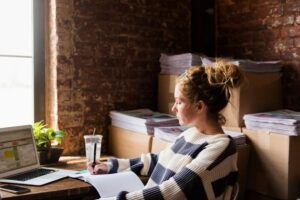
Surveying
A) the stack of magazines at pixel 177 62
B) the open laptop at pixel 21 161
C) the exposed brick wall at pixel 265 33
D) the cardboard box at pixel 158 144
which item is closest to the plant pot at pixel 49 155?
the open laptop at pixel 21 161

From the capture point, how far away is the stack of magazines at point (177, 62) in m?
2.70

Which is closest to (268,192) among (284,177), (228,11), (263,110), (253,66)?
(284,177)

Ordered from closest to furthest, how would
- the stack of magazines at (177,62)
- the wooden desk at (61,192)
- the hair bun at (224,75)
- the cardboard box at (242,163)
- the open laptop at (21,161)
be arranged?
the hair bun at (224,75) < the wooden desk at (61,192) < the open laptop at (21,161) < the cardboard box at (242,163) < the stack of magazines at (177,62)

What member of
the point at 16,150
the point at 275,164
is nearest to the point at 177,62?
the point at 275,164

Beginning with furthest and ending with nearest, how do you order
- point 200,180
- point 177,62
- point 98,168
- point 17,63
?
point 177,62 < point 17,63 < point 98,168 < point 200,180

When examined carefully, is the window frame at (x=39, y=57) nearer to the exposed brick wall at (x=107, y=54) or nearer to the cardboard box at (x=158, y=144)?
the exposed brick wall at (x=107, y=54)

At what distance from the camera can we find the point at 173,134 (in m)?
2.32

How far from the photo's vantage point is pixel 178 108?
1762 mm

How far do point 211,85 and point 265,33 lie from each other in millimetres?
1262

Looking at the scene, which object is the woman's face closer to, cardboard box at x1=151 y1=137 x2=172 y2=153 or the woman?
the woman

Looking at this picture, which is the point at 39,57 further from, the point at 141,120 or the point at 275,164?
→ the point at 275,164

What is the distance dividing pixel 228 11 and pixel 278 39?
527 millimetres

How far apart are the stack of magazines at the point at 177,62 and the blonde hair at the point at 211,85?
0.96 metres

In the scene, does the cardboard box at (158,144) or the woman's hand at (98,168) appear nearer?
the woman's hand at (98,168)
